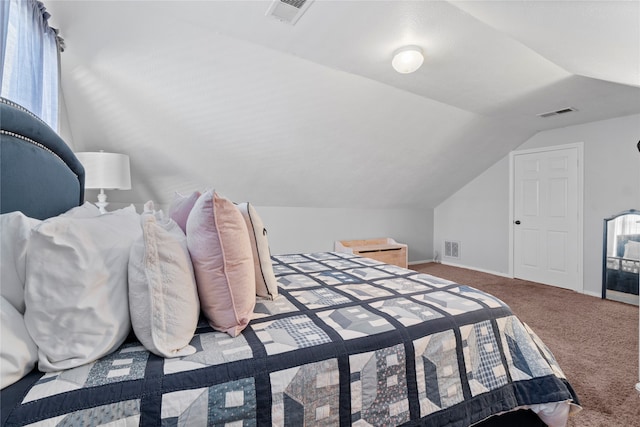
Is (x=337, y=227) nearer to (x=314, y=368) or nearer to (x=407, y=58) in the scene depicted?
(x=407, y=58)

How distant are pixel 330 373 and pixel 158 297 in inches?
22.6

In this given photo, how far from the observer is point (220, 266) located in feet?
3.55

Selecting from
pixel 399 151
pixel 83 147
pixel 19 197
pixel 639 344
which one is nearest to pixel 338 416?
pixel 19 197

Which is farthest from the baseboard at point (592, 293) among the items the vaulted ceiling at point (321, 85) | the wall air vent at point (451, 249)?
the vaulted ceiling at point (321, 85)

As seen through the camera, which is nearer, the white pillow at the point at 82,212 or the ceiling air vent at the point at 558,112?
the white pillow at the point at 82,212

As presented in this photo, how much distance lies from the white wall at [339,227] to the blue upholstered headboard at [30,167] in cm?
284

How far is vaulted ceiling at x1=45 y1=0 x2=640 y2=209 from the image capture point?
1906 millimetres

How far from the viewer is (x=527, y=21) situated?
173cm

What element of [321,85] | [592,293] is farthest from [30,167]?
[592,293]

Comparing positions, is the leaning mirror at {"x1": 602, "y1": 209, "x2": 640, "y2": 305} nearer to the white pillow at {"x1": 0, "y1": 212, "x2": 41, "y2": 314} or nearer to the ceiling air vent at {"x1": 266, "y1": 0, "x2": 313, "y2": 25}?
the ceiling air vent at {"x1": 266, "y1": 0, "x2": 313, "y2": 25}

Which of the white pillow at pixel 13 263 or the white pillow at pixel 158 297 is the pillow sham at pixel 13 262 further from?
the white pillow at pixel 158 297

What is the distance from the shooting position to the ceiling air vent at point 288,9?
6.03 feet

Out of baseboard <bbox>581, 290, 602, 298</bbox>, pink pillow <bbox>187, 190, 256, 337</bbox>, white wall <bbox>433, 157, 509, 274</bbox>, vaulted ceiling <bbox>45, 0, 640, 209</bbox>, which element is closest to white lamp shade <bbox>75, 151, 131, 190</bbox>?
vaulted ceiling <bbox>45, 0, 640, 209</bbox>

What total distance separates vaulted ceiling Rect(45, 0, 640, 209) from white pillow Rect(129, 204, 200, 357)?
1.64m
